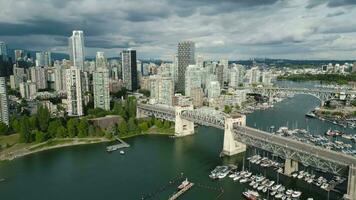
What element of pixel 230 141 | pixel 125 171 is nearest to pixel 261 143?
pixel 230 141

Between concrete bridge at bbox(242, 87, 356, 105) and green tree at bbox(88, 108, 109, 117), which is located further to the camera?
concrete bridge at bbox(242, 87, 356, 105)

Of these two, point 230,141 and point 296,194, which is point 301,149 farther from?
point 230,141

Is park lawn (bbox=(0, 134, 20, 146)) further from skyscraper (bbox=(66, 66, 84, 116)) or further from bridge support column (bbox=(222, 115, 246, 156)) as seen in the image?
bridge support column (bbox=(222, 115, 246, 156))

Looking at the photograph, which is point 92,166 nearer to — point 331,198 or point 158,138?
point 158,138

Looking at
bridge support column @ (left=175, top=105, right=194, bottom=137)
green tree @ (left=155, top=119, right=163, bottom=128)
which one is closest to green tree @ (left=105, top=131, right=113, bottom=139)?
green tree @ (left=155, top=119, right=163, bottom=128)

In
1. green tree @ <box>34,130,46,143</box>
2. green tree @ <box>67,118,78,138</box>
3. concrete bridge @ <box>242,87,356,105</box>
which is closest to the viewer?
green tree @ <box>34,130,46,143</box>

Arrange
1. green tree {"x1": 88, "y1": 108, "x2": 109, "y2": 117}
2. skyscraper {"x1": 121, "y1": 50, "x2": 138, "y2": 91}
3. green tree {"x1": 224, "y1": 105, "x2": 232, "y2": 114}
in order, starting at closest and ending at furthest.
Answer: green tree {"x1": 88, "y1": 108, "x2": 109, "y2": 117} < green tree {"x1": 224, "y1": 105, "x2": 232, "y2": 114} < skyscraper {"x1": 121, "y1": 50, "x2": 138, "y2": 91}

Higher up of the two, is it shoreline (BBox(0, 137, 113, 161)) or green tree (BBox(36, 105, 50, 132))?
green tree (BBox(36, 105, 50, 132))
